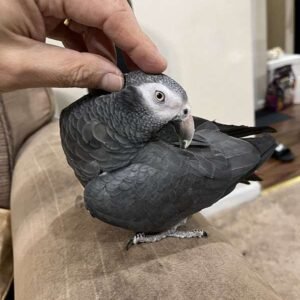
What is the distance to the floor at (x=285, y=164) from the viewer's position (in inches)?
62.1

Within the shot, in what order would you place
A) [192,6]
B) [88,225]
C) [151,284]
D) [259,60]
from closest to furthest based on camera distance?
[151,284] < [88,225] < [192,6] < [259,60]

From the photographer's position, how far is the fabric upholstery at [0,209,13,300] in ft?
2.49

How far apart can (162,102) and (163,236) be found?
0.21m

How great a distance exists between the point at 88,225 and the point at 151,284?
183 mm

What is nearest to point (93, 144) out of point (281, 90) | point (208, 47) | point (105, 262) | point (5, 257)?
point (105, 262)

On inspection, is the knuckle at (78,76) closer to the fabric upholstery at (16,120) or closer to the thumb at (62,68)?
the thumb at (62,68)

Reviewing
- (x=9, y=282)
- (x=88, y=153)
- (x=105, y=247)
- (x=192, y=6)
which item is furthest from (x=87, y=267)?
(x=192, y=6)

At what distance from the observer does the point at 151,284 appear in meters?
0.52

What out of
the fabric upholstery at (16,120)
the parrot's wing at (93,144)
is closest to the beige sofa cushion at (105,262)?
the parrot's wing at (93,144)

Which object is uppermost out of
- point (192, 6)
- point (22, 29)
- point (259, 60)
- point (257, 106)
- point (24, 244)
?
point (22, 29)

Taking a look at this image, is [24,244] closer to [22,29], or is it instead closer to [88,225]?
[88,225]

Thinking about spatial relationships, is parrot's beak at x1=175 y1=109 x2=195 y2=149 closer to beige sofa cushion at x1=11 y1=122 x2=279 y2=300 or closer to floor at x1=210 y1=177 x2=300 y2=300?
beige sofa cushion at x1=11 y1=122 x2=279 y2=300

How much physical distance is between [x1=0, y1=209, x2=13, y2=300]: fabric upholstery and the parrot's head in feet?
1.47

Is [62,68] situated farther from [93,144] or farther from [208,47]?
[208,47]
